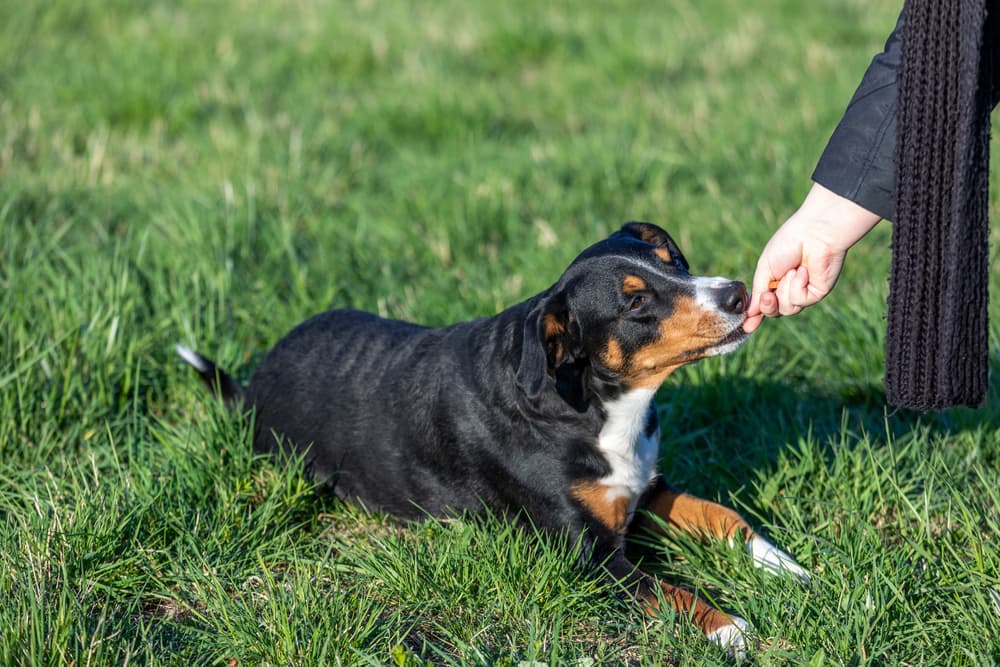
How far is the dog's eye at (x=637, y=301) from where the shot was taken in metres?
3.32

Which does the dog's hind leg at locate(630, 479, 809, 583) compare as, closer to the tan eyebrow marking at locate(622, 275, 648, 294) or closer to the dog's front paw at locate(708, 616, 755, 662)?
the dog's front paw at locate(708, 616, 755, 662)

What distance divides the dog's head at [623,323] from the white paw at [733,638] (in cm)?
79

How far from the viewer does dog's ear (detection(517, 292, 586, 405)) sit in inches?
127

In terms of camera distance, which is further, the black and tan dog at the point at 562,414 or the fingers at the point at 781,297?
the black and tan dog at the point at 562,414

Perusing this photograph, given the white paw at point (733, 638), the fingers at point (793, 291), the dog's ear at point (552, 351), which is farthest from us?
the dog's ear at point (552, 351)

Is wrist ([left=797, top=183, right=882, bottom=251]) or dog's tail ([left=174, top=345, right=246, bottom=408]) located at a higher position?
wrist ([left=797, top=183, right=882, bottom=251])

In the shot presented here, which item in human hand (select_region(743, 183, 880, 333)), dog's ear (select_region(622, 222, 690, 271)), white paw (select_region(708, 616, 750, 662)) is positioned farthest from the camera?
dog's ear (select_region(622, 222, 690, 271))

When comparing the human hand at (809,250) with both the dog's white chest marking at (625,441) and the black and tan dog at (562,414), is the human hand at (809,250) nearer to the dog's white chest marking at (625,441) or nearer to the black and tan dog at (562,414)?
the black and tan dog at (562,414)

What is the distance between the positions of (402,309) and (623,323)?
5.90 ft

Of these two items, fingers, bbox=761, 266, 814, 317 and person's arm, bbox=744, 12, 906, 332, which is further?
fingers, bbox=761, 266, 814, 317

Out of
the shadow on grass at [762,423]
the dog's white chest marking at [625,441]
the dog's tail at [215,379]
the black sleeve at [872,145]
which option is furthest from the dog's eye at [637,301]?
the dog's tail at [215,379]

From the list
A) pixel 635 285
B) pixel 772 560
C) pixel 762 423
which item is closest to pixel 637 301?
pixel 635 285

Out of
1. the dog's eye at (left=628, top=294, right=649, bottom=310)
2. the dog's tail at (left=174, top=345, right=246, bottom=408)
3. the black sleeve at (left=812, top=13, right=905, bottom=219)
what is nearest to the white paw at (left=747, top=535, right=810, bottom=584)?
the dog's eye at (left=628, top=294, right=649, bottom=310)

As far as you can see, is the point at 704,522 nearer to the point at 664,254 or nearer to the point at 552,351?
the point at 552,351
